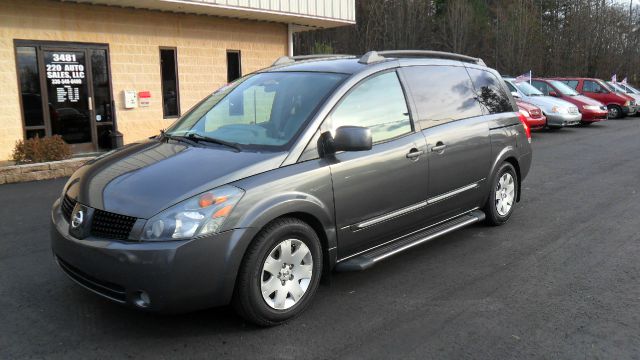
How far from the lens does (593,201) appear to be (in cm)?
723

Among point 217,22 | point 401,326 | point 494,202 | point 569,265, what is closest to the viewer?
point 401,326

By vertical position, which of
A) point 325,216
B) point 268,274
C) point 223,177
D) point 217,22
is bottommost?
point 268,274

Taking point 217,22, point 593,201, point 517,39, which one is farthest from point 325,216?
point 517,39

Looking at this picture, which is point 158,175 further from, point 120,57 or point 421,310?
point 120,57

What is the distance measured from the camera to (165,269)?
10.4ft

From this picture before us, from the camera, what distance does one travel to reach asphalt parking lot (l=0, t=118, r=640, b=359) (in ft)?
11.1

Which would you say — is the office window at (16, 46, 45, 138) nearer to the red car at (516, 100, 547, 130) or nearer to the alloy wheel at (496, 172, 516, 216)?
the alloy wheel at (496, 172, 516, 216)

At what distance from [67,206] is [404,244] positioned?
2651mm

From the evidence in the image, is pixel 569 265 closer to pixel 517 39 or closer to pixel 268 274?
pixel 268 274

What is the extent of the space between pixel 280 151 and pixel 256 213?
574mm

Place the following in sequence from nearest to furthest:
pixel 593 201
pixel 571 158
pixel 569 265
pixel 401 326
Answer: pixel 401 326 < pixel 569 265 < pixel 593 201 < pixel 571 158

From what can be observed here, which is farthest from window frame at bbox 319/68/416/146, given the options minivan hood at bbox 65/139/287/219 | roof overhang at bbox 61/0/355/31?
roof overhang at bbox 61/0/355/31

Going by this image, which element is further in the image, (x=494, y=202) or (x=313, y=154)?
(x=494, y=202)

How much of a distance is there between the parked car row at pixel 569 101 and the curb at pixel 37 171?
1092 centimetres
